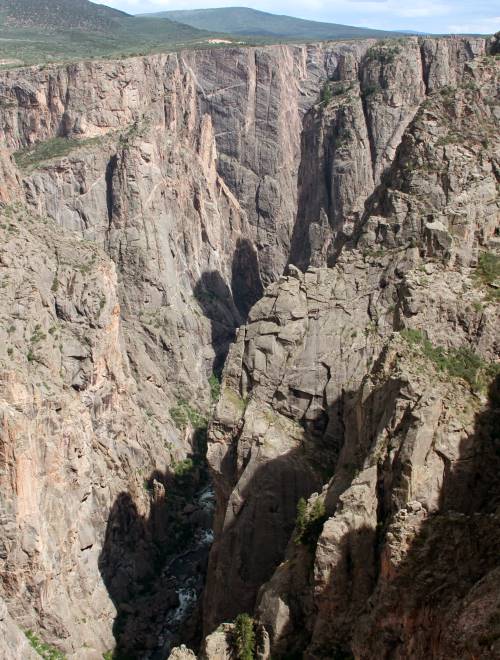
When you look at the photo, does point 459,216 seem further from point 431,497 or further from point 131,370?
point 131,370

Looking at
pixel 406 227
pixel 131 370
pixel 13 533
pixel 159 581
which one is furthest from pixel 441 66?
pixel 13 533

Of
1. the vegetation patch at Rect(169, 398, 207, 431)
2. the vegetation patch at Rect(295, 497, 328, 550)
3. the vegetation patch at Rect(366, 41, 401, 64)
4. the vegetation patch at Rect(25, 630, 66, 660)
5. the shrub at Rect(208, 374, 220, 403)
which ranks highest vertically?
the vegetation patch at Rect(366, 41, 401, 64)

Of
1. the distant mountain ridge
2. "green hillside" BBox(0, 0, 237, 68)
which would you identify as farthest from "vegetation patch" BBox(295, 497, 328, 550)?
the distant mountain ridge

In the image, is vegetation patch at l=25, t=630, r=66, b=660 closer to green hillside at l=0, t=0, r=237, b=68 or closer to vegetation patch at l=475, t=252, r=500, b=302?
vegetation patch at l=475, t=252, r=500, b=302

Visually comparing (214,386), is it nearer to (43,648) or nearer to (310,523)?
(43,648)

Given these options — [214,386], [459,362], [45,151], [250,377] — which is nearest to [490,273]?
[459,362]

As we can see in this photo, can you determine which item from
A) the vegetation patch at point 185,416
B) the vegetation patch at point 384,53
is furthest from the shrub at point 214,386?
the vegetation patch at point 384,53
